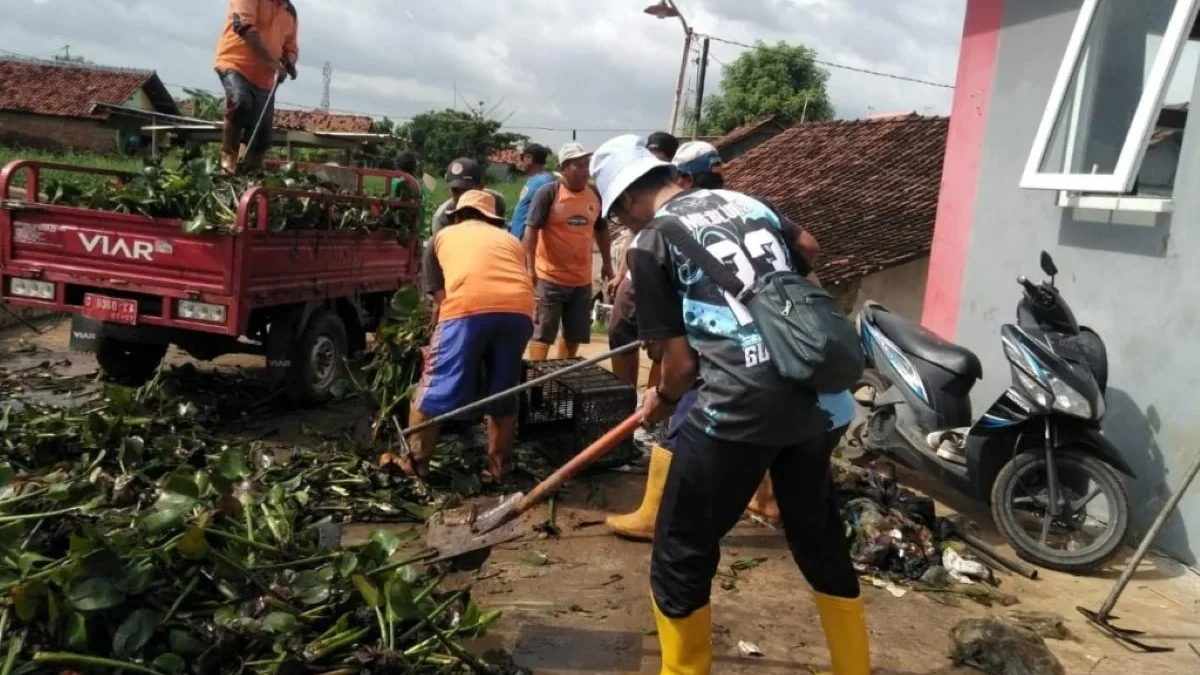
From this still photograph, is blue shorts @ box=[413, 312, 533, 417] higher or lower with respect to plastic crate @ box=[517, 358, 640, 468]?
higher

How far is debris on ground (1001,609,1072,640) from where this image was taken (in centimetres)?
397

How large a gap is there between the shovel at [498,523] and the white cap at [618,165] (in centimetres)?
101

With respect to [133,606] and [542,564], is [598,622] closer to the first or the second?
[542,564]

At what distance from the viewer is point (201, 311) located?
19.0 feet

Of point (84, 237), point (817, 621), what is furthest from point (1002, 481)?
point (84, 237)

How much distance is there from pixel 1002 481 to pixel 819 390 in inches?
99.6

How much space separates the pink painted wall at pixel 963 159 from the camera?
21.2 ft

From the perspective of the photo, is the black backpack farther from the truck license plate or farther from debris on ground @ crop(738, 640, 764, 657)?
the truck license plate

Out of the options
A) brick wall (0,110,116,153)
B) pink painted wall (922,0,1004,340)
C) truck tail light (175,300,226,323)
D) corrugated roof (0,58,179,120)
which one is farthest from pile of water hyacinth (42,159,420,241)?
brick wall (0,110,116,153)

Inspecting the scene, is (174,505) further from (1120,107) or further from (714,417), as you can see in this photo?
(1120,107)

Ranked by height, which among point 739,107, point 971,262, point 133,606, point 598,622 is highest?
point 739,107

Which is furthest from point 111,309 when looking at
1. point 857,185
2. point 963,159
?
point 857,185

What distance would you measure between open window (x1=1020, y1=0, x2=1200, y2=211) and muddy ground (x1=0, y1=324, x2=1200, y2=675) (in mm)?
1981

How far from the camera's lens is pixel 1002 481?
4.84m
